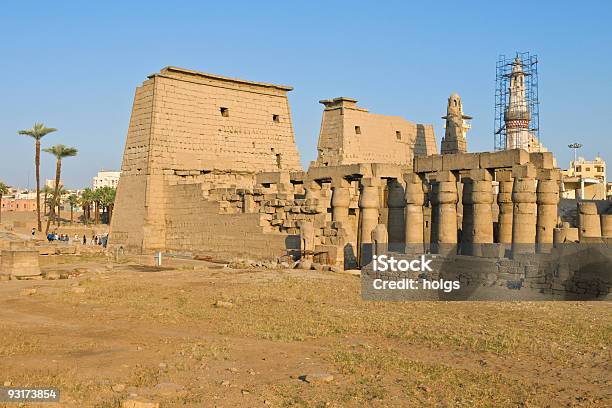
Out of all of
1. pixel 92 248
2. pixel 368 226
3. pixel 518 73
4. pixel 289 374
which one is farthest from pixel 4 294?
pixel 518 73

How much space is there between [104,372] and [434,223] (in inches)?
589

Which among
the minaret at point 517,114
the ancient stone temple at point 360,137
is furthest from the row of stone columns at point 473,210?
the minaret at point 517,114

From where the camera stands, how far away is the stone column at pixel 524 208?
1717 cm

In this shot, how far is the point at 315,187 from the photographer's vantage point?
24.2 m

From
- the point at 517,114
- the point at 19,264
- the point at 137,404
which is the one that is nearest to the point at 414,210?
the point at 19,264

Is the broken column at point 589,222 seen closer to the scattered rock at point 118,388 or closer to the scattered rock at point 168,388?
the scattered rock at point 168,388

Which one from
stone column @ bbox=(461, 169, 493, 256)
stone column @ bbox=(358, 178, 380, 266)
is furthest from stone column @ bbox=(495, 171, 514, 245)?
stone column @ bbox=(358, 178, 380, 266)

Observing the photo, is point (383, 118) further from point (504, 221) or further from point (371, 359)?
point (371, 359)

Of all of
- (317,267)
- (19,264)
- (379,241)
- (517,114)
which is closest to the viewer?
(19,264)

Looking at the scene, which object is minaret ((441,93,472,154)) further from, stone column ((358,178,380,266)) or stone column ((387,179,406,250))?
stone column ((358,178,380,266))

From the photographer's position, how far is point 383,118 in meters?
33.9

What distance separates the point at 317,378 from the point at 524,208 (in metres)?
11.5

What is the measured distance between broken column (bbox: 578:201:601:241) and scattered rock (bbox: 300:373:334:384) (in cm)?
1174

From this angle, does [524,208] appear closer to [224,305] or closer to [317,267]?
[317,267]
